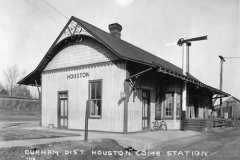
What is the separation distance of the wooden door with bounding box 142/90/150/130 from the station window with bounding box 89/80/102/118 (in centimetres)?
246

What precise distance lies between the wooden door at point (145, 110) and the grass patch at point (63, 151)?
5.71 metres

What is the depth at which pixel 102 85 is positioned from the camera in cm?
1380

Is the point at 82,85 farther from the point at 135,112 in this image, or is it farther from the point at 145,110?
the point at 145,110

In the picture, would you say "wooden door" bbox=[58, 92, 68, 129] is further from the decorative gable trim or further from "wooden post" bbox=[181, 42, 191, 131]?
"wooden post" bbox=[181, 42, 191, 131]

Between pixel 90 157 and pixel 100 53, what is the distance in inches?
292

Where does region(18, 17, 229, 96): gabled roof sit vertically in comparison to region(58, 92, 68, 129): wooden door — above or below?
above

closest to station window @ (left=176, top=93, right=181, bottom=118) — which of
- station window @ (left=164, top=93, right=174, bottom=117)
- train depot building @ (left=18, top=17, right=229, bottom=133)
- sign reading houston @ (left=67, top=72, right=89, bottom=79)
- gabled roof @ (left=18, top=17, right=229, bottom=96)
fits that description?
train depot building @ (left=18, top=17, right=229, bottom=133)

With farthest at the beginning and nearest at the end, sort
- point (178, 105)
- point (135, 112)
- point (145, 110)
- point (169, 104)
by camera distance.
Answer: point (178, 105)
point (169, 104)
point (145, 110)
point (135, 112)

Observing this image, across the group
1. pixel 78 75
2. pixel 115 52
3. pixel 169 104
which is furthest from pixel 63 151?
pixel 169 104

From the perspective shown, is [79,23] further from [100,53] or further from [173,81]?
[173,81]

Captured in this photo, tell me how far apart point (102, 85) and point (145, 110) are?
115 inches

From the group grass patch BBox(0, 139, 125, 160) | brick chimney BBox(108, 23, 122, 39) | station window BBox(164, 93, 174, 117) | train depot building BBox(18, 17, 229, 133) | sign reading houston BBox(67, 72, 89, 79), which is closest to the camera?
grass patch BBox(0, 139, 125, 160)

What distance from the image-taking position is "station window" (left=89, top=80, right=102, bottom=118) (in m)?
13.9

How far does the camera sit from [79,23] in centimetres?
1433
